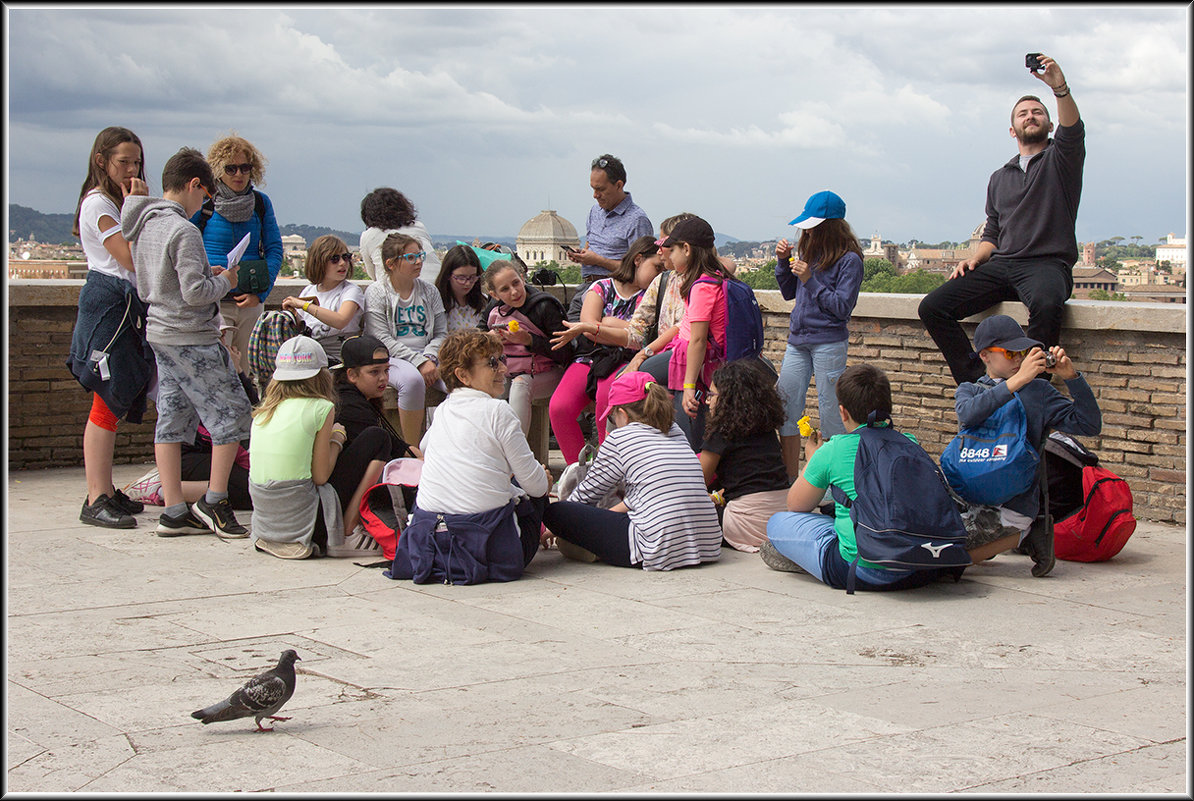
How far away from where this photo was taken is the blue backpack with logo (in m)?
6.51

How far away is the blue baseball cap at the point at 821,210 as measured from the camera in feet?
26.9

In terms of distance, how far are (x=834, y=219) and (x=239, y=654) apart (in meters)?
4.82

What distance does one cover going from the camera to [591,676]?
4.93 metres

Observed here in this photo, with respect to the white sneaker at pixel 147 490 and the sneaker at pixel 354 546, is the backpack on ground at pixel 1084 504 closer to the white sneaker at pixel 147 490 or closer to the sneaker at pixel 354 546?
the sneaker at pixel 354 546

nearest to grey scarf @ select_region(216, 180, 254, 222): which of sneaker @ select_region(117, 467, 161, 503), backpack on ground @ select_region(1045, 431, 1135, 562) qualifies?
sneaker @ select_region(117, 467, 161, 503)

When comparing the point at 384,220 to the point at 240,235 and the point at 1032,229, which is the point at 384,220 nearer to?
the point at 240,235

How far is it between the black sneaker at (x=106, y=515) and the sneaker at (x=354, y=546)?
1.47 m

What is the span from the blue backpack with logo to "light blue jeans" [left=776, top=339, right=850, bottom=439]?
1.71 meters

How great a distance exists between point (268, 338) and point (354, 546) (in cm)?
177

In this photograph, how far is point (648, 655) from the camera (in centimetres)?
525

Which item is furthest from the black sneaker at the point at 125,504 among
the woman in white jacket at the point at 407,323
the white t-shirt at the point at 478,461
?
the white t-shirt at the point at 478,461

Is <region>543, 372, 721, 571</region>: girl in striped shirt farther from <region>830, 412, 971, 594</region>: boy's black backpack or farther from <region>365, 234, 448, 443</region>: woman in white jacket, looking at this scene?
<region>365, 234, 448, 443</region>: woman in white jacket

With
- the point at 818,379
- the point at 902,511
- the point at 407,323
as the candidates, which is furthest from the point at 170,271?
the point at 902,511

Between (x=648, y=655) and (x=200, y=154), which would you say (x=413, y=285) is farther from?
(x=648, y=655)
